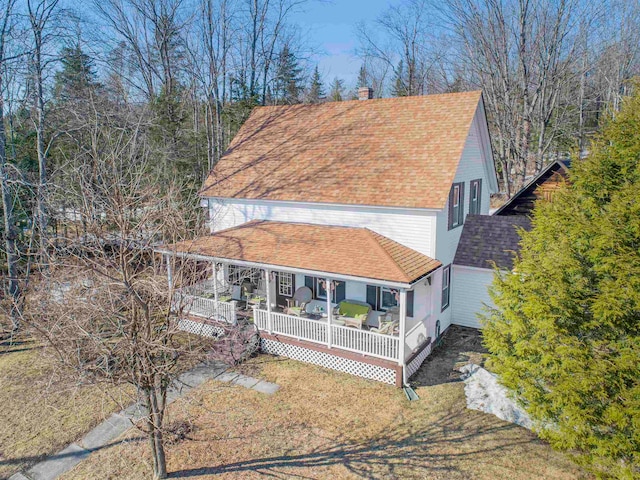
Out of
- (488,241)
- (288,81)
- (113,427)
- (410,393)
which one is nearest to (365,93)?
(488,241)

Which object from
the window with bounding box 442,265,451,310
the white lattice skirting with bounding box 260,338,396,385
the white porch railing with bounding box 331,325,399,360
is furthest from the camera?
the window with bounding box 442,265,451,310

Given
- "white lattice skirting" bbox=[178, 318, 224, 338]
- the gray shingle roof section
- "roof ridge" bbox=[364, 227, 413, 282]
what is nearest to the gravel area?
the gray shingle roof section

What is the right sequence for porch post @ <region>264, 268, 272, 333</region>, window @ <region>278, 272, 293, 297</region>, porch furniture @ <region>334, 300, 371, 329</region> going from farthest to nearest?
1. window @ <region>278, 272, 293, 297</region>
2. porch post @ <region>264, 268, 272, 333</region>
3. porch furniture @ <region>334, 300, 371, 329</region>

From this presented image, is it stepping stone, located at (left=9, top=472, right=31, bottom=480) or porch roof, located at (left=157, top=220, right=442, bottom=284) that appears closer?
stepping stone, located at (left=9, top=472, right=31, bottom=480)

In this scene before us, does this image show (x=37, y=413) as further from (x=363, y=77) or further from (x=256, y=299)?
(x=363, y=77)

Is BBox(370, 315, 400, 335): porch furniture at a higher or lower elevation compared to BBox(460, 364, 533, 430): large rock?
higher

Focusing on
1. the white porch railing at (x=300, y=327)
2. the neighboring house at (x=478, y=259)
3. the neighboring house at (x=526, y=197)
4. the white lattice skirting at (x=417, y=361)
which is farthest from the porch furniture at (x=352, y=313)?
the neighboring house at (x=526, y=197)

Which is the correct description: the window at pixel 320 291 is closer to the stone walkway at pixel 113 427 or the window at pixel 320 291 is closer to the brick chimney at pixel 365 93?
the stone walkway at pixel 113 427

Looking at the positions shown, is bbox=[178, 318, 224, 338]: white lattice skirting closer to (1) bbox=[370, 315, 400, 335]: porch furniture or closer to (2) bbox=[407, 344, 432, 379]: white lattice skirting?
(1) bbox=[370, 315, 400, 335]: porch furniture
